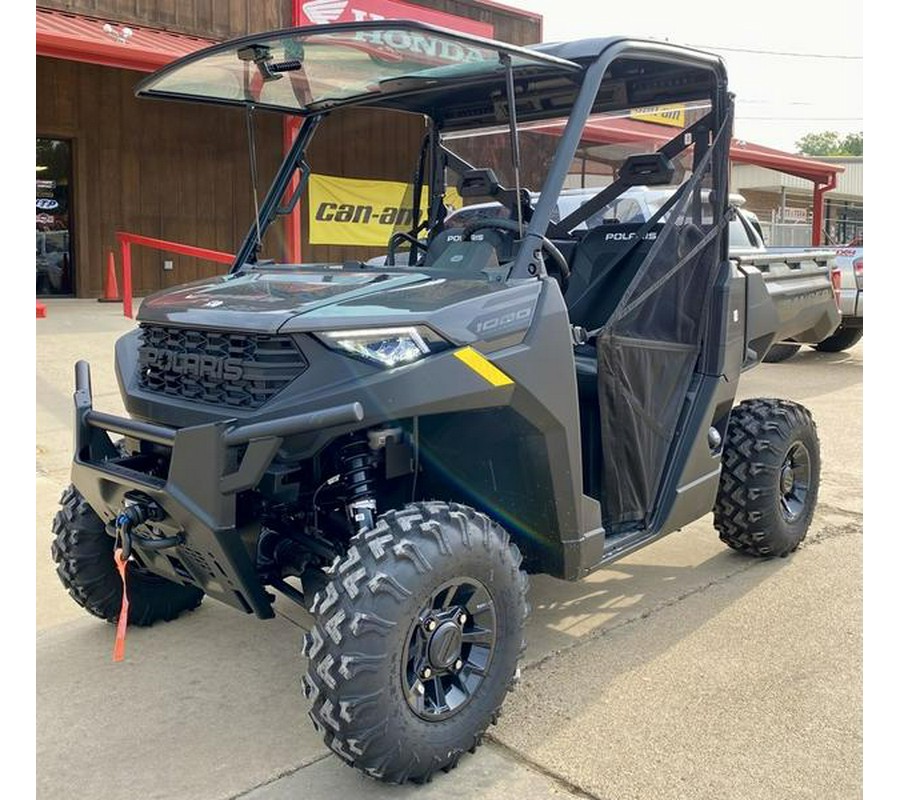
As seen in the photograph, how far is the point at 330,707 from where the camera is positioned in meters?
2.58

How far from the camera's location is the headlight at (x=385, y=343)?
2689 millimetres

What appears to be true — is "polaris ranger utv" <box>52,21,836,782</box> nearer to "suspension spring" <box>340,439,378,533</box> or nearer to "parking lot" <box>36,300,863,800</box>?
"suspension spring" <box>340,439,378,533</box>

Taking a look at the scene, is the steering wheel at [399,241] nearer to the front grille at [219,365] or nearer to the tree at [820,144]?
the front grille at [219,365]

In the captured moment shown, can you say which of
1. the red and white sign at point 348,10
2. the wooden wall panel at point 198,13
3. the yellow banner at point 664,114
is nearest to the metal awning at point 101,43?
the wooden wall panel at point 198,13

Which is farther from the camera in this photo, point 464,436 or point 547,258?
point 547,258

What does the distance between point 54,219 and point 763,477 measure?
37.2 feet

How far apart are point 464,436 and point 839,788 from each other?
4.90 feet

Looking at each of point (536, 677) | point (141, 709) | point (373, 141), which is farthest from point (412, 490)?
point (373, 141)

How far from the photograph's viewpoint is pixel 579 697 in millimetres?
3250

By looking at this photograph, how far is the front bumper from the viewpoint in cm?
262

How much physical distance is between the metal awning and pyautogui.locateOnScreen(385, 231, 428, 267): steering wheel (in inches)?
274

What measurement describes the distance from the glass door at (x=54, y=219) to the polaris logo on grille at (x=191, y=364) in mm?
10785

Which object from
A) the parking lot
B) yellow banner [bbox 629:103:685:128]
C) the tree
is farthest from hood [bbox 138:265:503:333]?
the tree

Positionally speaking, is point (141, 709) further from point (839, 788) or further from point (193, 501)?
point (839, 788)
